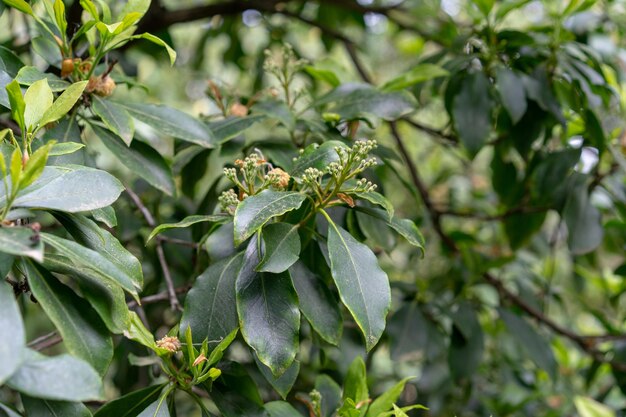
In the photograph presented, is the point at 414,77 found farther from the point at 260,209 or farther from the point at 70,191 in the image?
the point at 70,191

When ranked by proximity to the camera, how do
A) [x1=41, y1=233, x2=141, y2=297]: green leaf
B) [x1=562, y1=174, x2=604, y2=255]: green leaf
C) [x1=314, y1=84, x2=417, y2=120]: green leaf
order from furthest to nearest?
[x1=562, y1=174, x2=604, y2=255]: green leaf
[x1=314, y1=84, x2=417, y2=120]: green leaf
[x1=41, y1=233, x2=141, y2=297]: green leaf

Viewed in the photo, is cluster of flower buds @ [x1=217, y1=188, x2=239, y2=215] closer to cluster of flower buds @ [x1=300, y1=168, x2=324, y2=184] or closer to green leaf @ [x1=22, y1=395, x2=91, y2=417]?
cluster of flower buds @ [x1=300, y1=168, x2=324, y2=184]

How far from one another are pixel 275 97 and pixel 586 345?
2.89ft

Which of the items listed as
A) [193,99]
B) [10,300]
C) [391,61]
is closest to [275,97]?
[10,300]

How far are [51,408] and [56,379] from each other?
160 millimetres

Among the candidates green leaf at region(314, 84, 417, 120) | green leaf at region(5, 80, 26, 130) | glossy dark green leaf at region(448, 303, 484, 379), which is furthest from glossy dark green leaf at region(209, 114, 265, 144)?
glossy dark green leaf at region(448, 303, 484, 379)

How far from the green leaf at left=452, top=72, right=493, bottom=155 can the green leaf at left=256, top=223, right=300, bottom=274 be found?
534 millimetres

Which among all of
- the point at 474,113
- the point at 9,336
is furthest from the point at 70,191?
the point at 474,113

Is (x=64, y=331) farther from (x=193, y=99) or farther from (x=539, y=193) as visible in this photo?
(x=193, y=99)

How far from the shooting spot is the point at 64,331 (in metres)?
0.65

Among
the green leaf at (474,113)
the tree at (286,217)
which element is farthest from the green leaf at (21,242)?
the green leaf at (474,113)

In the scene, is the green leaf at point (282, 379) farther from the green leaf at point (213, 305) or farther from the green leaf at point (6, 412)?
the green leaf at point (6, 412)

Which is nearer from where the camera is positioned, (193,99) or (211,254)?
(211,254)

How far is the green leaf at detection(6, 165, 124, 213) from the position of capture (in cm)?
65
